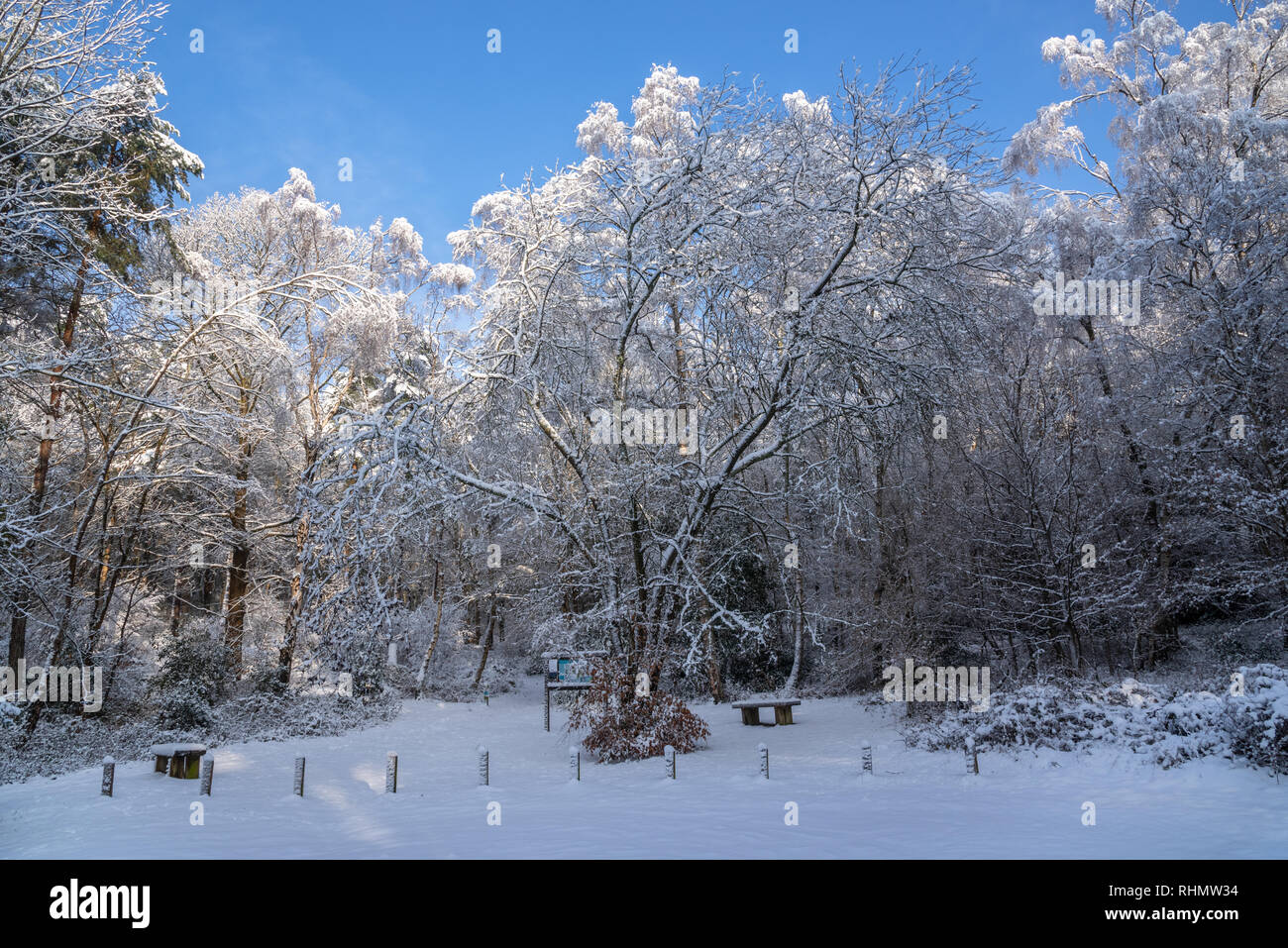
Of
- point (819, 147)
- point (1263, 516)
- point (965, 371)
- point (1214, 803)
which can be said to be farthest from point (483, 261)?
point (1263, 516)

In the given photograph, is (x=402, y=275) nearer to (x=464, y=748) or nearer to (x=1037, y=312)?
(x=464, y=748)

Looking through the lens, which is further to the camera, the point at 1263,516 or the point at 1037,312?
the point at 1037,312

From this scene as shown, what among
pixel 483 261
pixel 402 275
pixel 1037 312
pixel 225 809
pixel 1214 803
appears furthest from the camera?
pixel 402 275

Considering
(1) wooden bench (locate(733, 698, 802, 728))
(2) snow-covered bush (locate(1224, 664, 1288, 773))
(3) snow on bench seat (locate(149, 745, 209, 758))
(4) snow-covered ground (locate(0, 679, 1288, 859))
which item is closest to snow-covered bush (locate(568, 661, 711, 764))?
(4) snow-covered ground (locate(0, 679, 1288, 859))

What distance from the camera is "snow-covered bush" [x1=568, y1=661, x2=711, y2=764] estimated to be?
39.9 ft

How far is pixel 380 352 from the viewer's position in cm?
1866

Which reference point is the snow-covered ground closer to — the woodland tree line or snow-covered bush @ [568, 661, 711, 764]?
snow-covered bush @ [568, 661, 711, 764]

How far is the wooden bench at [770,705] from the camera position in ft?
52.3

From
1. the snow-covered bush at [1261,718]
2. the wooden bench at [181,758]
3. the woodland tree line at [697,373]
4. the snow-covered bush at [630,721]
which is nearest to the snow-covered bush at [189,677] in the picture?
the woodland tree line at [697,373]

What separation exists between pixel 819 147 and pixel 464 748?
13594 millimetres

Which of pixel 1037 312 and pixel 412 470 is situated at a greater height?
pixel 1037 312

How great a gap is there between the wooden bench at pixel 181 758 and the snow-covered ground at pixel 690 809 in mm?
284

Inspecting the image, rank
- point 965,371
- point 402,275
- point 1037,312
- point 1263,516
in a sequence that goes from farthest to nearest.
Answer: point 402,275, point 1037,312, point 1263,516, point 965,371

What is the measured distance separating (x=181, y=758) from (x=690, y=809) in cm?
812
